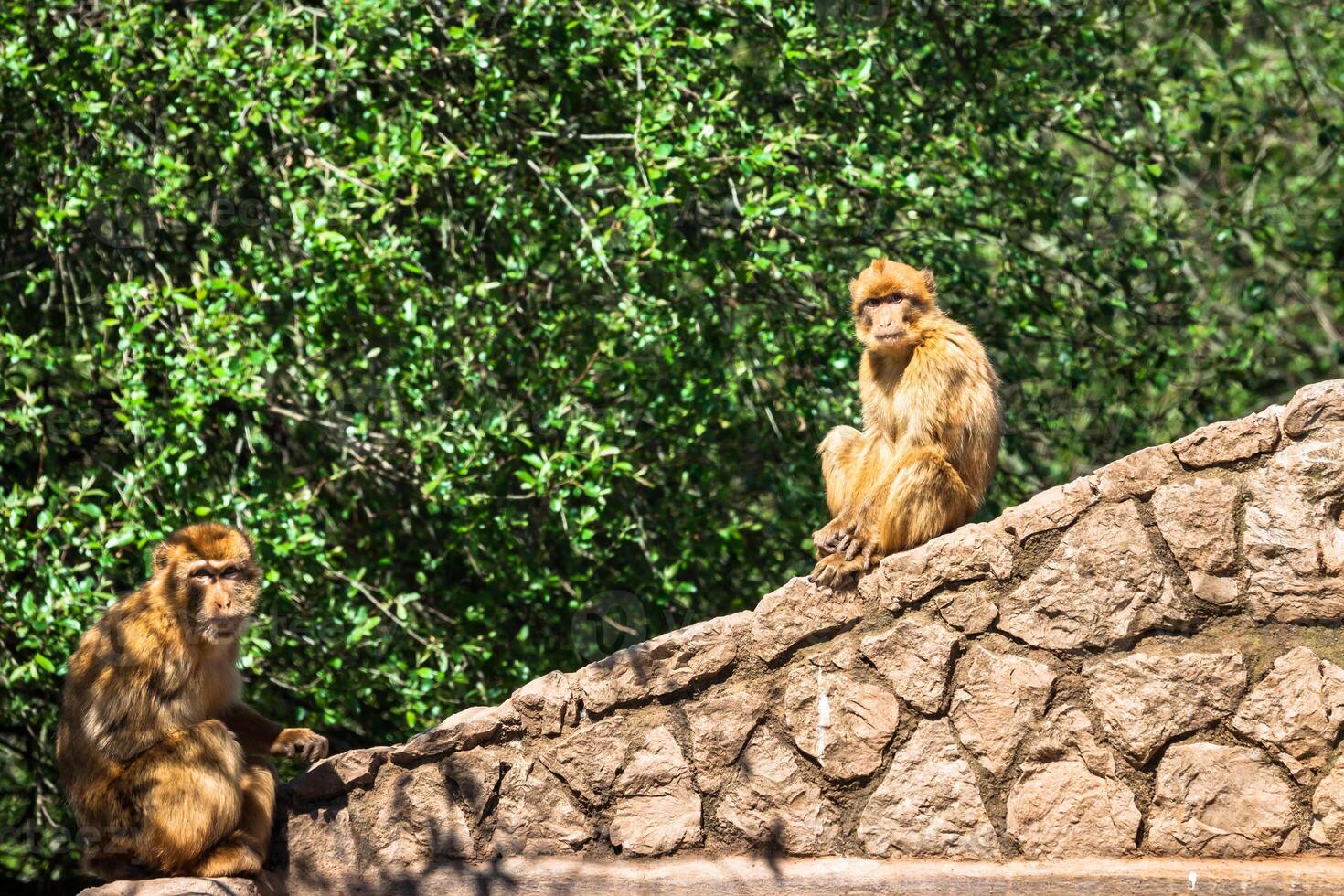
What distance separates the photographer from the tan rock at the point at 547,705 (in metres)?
4.55

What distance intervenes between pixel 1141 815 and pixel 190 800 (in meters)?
2.77

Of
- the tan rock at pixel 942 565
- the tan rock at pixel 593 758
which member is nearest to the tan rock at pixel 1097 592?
the tan rock at pixel 942 565

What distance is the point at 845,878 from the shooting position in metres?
4.24

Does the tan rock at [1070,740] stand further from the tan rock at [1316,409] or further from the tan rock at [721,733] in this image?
the tan rock at [1316,409]

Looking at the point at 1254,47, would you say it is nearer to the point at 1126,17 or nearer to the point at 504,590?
the point at 1126,17

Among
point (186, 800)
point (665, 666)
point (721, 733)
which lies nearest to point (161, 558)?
point (186, 800)

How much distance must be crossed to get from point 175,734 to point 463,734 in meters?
0.88

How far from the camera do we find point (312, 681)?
22.0ft

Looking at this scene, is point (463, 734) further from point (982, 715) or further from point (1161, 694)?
point (1161, 694)

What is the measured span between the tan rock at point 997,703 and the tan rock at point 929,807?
0.20ft

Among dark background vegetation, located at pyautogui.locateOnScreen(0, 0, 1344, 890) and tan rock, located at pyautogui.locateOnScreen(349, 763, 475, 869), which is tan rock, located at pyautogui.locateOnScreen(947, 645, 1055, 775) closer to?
tan rock, located at pyautogui.locateOnScreen(349, 763, 475, 869)

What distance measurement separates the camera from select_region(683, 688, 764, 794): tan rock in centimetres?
444

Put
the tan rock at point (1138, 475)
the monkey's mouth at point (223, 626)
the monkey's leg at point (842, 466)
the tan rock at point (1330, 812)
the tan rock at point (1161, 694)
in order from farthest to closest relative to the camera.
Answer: the monkey's leg at point (842, 466) < the monkey's mouth at point (223, 626) < the tan rock at point (1138, 475) < the tan rock at point (1161, 694) < the tan rock at point (1330, 812)

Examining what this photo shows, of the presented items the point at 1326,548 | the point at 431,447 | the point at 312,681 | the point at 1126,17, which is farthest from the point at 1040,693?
the point at 1126,17
